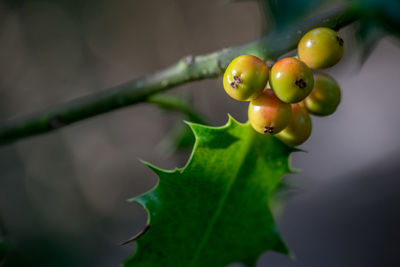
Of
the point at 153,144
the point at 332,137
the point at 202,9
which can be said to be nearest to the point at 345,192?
the point at 332,137

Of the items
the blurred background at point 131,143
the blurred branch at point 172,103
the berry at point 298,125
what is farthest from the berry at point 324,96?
the blurred background at point 131,143

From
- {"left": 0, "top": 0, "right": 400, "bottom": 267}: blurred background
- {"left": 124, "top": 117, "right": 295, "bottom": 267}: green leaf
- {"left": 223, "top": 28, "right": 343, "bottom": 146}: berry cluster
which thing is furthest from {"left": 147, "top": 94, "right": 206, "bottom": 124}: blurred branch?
{"left": 0, "top": 0, "right": 400, "bottom": 267}: blurred background

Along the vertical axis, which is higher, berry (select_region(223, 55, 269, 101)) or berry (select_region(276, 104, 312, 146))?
berry (select_region(223, 55, 269, 101))

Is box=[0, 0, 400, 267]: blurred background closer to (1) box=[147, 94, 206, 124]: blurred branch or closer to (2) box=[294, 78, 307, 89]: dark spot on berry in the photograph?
(1) box=[147, 94, 206, 124]: blurred branch

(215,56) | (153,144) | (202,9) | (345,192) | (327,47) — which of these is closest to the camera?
(327,47)

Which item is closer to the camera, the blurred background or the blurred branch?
the blurred branch

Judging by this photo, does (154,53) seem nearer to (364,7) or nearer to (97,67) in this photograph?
(97,67)

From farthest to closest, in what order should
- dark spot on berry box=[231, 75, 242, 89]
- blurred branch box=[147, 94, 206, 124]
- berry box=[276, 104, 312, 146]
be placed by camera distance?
blurred branch box=[147, 94, 206, 124]
berry box=[276, 104, 312, 146]
dark spot on berry box=[231, 75, 242, 89]

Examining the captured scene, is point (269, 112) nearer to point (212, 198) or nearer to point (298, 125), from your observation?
point (298, 125)
